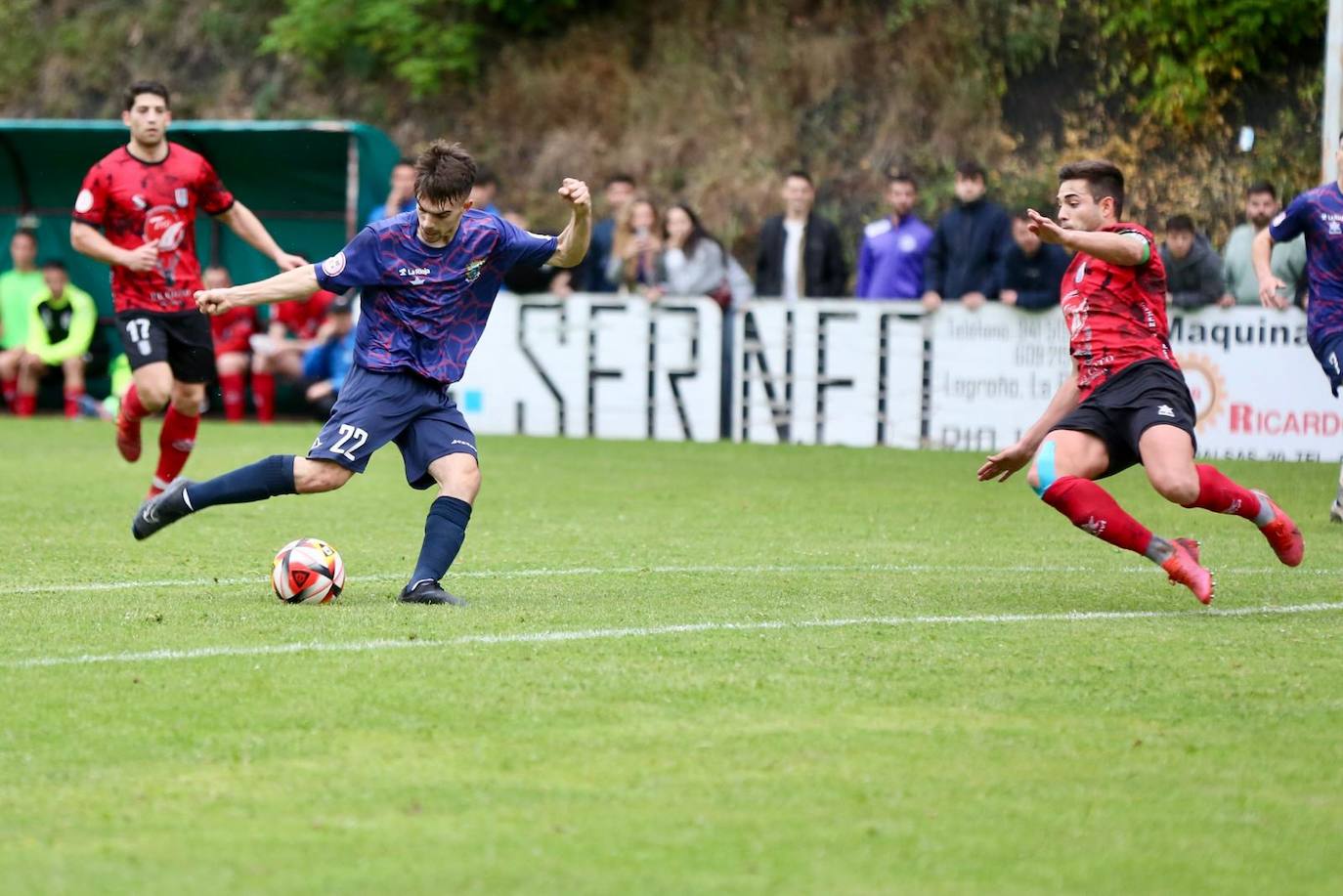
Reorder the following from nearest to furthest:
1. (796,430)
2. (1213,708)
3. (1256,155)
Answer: (1213,708), (796,430), (1256,155)

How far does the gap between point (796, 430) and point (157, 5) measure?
14.0 metres

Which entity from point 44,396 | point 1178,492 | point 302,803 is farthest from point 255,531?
point 44,396

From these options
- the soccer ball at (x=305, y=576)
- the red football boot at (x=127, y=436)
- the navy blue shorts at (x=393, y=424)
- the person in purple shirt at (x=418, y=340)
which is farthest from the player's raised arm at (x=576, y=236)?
the red football boot at (x=127, y=436)

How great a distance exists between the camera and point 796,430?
16.8 m

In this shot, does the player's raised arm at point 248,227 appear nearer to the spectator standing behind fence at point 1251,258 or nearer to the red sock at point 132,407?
the red sock at point 132,407

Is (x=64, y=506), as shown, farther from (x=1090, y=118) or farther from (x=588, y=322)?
(x=1090, y=118)

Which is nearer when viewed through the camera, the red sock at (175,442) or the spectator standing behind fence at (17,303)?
the red sock at (175,442)

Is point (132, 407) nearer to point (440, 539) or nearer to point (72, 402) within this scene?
point (440, 539)

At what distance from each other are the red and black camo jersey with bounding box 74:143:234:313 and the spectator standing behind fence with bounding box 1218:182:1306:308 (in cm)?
805

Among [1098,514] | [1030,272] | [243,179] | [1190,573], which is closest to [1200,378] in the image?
[1030,272]

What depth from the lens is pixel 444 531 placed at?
742 centimetres

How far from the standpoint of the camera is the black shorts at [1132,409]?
25.1 feet

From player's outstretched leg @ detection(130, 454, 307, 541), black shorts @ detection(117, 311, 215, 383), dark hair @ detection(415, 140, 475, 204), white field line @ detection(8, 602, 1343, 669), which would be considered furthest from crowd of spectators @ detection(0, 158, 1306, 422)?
white field line @ detection(8, 602, 1343, 669)

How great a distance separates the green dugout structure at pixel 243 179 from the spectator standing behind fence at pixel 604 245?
2.55 metres
